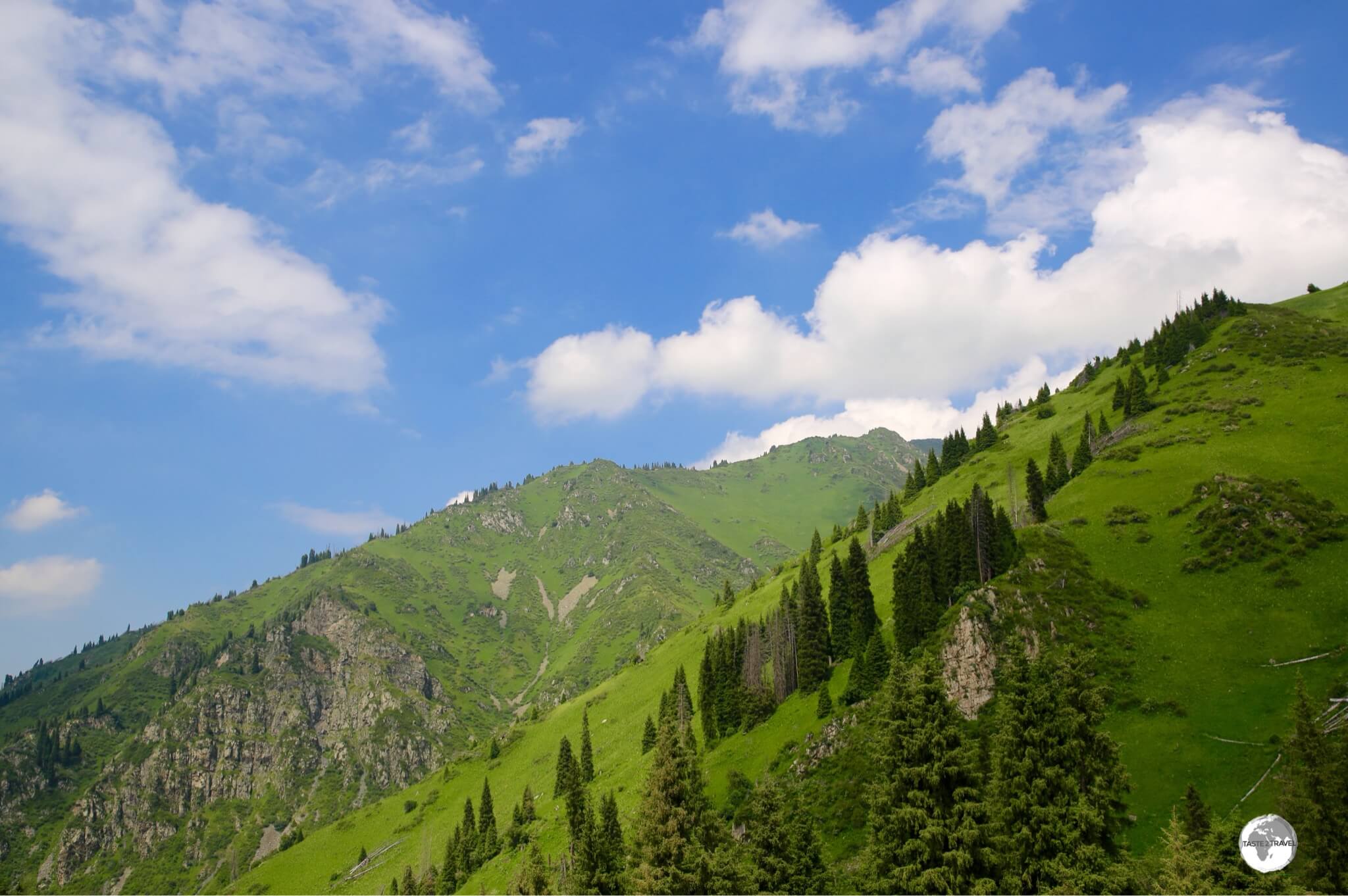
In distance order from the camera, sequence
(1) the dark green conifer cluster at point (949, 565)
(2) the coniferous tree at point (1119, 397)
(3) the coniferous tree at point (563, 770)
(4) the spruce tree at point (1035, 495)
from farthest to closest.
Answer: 1. (2) the coniferous tree at point (1119, 397)
2. (3) the coniferous tree at point (563, 770)
3. (4) the spruce tree at point (1035, 495)
4. (1) the dark green conifer cluster at point (949, 565)

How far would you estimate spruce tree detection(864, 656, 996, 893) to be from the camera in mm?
31000

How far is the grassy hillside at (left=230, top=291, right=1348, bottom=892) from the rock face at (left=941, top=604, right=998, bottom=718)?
283 cm

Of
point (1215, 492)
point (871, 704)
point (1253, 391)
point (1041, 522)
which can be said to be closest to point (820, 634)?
point (871, 704)

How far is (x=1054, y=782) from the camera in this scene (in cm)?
3666

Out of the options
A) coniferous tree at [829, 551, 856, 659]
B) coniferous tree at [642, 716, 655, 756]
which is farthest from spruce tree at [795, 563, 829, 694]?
coniferous tree at [642, 716, 655, 756]

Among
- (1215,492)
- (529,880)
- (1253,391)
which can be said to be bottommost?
(529,880)

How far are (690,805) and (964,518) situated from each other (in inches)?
2939

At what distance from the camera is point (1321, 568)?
84.2 metres

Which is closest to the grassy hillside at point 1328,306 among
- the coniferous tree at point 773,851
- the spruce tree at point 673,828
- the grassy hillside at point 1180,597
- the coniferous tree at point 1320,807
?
the grassy hillside at point 1180,597

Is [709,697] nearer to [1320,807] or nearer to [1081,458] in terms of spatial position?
[1081,458]

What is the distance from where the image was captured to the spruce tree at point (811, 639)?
10631cm

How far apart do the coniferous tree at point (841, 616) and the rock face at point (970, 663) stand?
28.0m

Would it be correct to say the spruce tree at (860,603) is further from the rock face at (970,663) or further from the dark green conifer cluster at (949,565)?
the rock face at (970,663)

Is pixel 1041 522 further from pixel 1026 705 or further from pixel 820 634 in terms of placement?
pixel 1026 705
